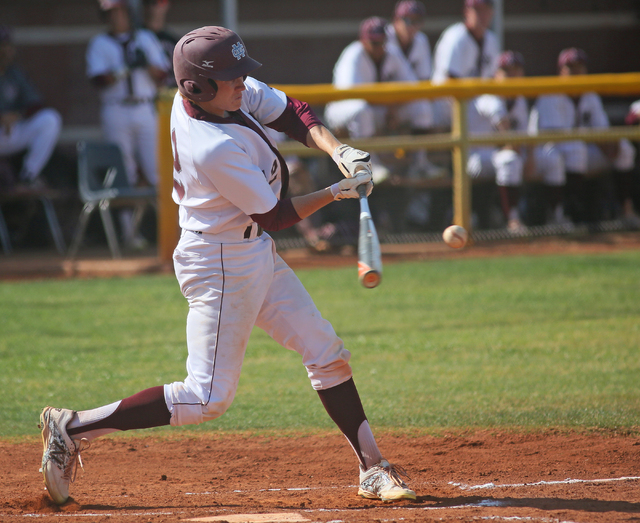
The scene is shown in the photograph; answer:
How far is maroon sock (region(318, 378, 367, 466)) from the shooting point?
3.16m

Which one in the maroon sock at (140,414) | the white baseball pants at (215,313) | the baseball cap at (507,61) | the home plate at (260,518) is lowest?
the home plate at (260,518)

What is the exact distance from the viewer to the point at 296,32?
11.2m

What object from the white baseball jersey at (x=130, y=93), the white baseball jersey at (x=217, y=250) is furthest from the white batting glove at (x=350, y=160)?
the white baseball jersey at (x=130, y=93)

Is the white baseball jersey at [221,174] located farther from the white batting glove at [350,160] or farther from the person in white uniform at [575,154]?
the person in white uniform at [575,154]

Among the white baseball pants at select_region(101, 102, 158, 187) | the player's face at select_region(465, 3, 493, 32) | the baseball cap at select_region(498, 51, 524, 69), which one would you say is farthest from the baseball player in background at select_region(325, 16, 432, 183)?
the white baseball pants at select_region(101, 102, 158, 187)

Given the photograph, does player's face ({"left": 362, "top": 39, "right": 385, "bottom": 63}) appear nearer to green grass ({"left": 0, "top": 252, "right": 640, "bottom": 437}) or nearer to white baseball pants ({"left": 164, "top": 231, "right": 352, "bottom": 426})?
green grass ({"left": 0, "top": 252, "right": 640, "bottom": 437})

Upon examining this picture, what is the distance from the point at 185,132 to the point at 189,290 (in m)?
0.57

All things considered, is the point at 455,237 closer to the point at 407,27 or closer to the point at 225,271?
the point at 225,271

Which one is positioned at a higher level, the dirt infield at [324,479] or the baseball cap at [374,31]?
the baseball cap at [374,31]

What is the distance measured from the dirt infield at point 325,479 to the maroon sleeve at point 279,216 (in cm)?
100

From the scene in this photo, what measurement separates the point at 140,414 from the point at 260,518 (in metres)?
0.58

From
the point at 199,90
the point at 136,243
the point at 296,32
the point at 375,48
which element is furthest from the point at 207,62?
the point at 296,32

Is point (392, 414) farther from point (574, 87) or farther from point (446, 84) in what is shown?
point (574, 87)

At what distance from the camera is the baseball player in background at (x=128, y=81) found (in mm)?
8531
